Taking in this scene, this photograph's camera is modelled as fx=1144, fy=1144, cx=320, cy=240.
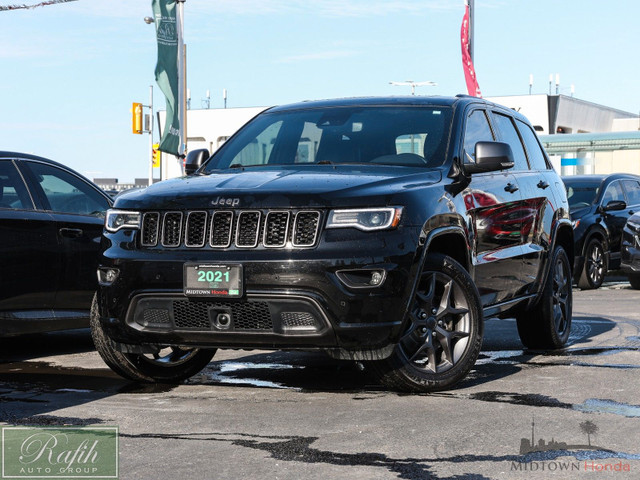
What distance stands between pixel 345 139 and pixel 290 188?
1310mm

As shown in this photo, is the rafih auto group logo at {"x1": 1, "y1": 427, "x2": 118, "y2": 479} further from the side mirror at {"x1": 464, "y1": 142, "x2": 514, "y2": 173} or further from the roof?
the roof

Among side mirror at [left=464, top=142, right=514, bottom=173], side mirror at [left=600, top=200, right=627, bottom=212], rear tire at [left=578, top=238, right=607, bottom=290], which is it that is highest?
side mirror at [left=464, top=142, right=514, bottom=173]

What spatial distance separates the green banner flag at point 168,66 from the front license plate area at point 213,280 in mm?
17068

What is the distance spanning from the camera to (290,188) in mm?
6281

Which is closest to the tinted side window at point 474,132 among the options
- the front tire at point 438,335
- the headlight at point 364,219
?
the front tire at point 438,335

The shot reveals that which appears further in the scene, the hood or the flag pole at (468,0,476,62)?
the flag pole at (468,0,476,62)

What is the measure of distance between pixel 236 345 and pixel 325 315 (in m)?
0.56

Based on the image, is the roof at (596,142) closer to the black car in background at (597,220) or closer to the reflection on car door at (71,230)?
the black car in background at (597,220)

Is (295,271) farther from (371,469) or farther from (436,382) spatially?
(371,469)

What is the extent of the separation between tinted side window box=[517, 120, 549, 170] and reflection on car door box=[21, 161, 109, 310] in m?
3.42

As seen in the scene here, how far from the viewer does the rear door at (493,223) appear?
7305 mm

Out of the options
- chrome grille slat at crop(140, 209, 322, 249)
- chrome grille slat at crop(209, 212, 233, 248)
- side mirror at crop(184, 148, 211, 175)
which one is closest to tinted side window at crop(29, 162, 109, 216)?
side mirror at crop(184, 148, 211, 175)

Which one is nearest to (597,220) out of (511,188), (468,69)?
(468,69)

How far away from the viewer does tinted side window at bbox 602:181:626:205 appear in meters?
17.4
